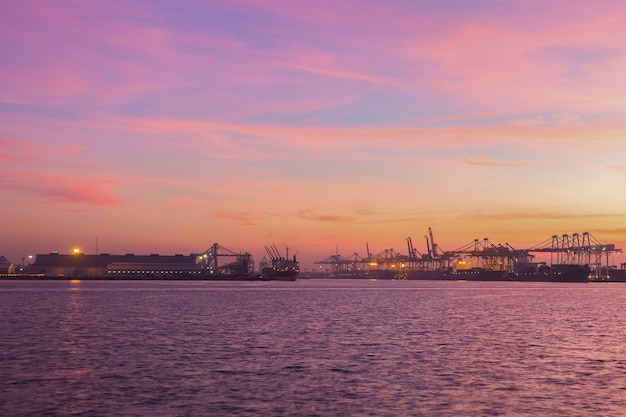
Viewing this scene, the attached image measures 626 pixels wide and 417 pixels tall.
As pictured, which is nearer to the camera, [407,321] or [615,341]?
[615,341]

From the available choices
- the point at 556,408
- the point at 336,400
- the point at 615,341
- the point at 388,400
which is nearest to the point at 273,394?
the point at 336,400

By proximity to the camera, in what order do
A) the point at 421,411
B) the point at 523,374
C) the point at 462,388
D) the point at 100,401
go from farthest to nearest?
the point at 523,374, the point at 462,388, the point at 100,401, the point at 421,411

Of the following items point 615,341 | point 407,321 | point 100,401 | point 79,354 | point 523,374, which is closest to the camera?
point 100,401

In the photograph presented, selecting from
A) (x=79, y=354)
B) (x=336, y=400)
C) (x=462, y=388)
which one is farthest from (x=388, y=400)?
(x=79, y=354)

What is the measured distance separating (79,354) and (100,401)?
18.9 m

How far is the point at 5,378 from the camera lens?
39375 mm

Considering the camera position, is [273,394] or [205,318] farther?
[205,318]

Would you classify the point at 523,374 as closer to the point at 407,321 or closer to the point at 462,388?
the point at 462,388

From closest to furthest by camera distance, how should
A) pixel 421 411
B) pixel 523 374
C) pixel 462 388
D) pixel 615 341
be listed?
pixel 421 411 < pixel 462 388 < pixel 523 374 < pixel 615 341

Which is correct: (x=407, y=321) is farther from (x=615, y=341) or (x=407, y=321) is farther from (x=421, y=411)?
(x=421, y=411)

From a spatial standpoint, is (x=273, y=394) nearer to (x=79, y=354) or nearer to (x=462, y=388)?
(x=462, y=388)

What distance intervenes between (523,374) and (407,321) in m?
43.9

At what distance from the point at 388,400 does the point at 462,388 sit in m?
→ 5.47

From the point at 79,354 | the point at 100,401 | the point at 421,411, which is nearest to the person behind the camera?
the point at 421,411
